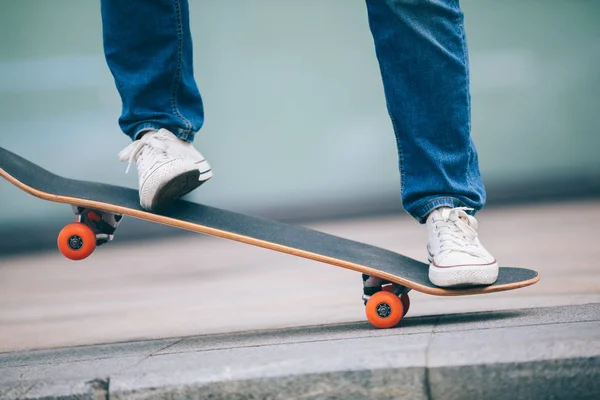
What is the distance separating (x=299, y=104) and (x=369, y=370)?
467cm

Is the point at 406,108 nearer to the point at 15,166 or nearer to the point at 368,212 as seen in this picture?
the point at 15,166

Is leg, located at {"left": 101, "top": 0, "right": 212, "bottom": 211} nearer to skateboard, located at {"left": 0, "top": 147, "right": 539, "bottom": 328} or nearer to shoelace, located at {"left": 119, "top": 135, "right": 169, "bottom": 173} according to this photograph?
shoelace, located at {"left": 119, "top": 135, "right": 169, "bottom": 173}

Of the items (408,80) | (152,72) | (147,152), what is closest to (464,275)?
(408,80)

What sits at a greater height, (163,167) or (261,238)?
(163,167)

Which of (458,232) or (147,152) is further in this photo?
(147,152)

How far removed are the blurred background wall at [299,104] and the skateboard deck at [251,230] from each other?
3622 mm

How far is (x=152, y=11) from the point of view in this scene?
1.97m

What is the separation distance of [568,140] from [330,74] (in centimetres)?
185

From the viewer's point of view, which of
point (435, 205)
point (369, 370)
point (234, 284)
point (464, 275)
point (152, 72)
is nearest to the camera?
point (369, 370)

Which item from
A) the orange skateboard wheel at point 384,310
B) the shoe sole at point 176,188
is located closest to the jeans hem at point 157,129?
the shoe sole at point 176,188

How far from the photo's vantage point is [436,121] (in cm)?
182

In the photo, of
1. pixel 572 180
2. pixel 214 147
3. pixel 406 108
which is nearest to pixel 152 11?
pixel 406 108

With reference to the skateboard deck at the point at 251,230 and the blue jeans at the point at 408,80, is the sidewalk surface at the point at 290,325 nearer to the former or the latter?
the skateboard deck at the point at 251,230

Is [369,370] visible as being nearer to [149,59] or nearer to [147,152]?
[147,152]
